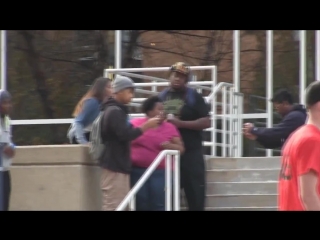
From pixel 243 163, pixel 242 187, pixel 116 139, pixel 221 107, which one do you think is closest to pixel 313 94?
pixel 116 139

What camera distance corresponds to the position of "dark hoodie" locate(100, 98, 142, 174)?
9.04 metres

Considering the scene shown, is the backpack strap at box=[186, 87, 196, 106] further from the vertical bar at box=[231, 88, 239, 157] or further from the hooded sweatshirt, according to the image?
the vertical bar at box=[231, 88, 239, 157]

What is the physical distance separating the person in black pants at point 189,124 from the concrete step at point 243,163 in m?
1.46

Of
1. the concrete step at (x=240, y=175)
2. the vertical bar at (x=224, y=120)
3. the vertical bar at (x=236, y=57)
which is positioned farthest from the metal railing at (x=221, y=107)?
the concrete step at (x=240, y=175)

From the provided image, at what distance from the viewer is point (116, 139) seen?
29.9ft

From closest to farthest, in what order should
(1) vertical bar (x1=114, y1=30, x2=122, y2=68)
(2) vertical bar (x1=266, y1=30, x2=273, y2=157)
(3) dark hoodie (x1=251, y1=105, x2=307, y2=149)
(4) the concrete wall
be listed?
(4) the concrete wall, (3) dark hoodie (x1=251, y1=105, x2=307, y2=149), (2) vertical bar (x1=266, y1=30, x2=273, y2=157), (1) vertical bar (x1=114, y1=30, x2=122, y2=68)

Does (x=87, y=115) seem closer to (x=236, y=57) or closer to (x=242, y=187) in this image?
(x=242, y=187)

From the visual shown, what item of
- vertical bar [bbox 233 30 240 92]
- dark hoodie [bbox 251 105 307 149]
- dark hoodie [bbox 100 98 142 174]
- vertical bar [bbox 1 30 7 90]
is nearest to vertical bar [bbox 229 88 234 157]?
vertical bar [bbox 233 30 240 92]

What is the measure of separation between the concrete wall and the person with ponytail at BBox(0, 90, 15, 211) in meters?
0.37

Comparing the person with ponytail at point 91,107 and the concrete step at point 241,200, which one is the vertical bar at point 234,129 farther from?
the person with ponytail at point 91,107

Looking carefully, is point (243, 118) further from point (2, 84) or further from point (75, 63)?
point (2, 84)
